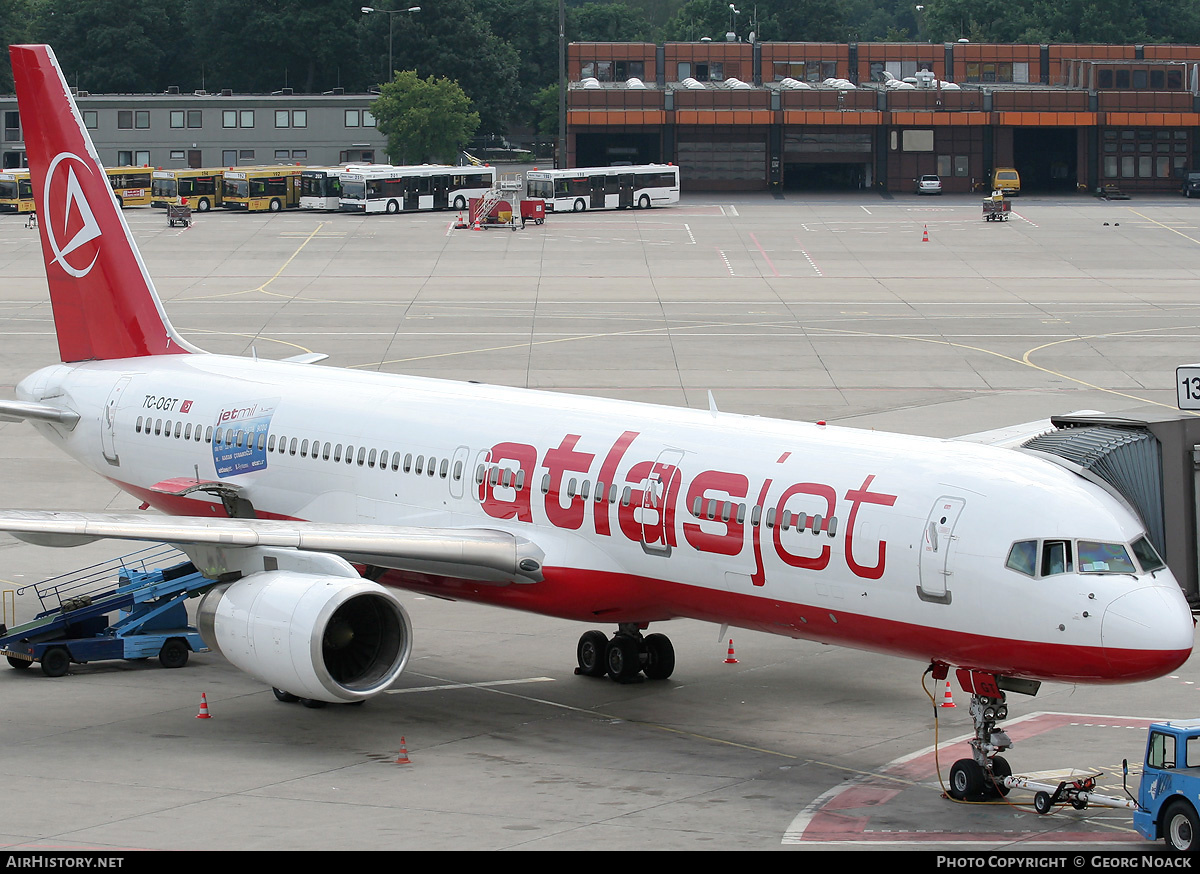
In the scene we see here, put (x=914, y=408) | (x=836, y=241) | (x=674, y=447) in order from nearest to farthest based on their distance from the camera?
(x=674, y=447) < (x=914, y=408) < (x=836, y=241)

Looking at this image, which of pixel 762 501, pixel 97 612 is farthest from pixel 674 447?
pixel 97 612

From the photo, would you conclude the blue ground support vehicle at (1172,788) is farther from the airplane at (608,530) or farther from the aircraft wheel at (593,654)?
the aircraft wheel at (593,654)

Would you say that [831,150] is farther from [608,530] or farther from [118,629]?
[608,530]

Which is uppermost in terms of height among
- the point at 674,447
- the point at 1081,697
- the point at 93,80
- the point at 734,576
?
the point at 93,80

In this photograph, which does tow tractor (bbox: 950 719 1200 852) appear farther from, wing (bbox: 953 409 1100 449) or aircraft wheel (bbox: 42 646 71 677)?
aircraft wheel (bbox: 42 646 71 677)

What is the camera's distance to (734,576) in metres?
24.7

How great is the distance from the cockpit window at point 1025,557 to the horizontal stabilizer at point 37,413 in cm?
2153

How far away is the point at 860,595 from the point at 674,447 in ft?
14.5

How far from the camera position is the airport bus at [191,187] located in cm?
11881

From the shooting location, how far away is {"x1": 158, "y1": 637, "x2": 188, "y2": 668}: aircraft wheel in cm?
3000

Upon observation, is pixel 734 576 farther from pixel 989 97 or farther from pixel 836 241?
pixel 989 97

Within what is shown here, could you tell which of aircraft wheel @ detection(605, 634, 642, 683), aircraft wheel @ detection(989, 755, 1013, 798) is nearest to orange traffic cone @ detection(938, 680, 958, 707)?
aircraft wheel @ detection(605, 634, 642, 683)
